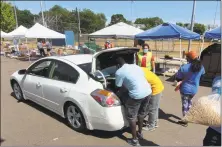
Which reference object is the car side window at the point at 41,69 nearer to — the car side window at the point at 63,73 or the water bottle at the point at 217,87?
the car side window at the point at 63,73

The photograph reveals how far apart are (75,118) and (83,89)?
0.70 m

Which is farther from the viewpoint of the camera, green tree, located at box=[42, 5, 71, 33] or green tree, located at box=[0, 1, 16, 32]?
green tree, located at box=[42, 5, 71, 33]

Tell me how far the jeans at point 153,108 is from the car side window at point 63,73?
152 centimetres

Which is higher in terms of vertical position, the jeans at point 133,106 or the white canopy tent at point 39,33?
the white canopy tent at point 39,33

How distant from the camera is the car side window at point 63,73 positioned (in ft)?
14.6

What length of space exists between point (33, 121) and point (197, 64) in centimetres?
366

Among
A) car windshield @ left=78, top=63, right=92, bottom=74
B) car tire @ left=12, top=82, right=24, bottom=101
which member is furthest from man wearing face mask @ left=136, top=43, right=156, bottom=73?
car tire @ left=12, top=82, right=24, bottom=101

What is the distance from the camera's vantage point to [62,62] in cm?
479

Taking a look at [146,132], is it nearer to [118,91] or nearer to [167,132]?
[167,132]

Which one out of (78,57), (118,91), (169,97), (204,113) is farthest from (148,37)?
(204,113)

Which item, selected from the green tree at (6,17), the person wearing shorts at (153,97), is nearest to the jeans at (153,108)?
the person wearing shorts at (153,97)

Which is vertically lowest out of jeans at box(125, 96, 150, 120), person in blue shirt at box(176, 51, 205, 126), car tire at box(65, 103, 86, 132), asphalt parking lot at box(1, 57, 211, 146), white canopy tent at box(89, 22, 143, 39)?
asphalt parking lot at box(1, 57, 211, 146)

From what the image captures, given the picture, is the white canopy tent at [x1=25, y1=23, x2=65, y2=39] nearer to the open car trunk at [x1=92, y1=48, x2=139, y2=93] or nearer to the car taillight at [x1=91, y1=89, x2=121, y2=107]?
the open car trunk at [x1=92, y1=48, x2=139, y2=93]

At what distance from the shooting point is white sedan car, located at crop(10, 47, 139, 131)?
3891 mm
